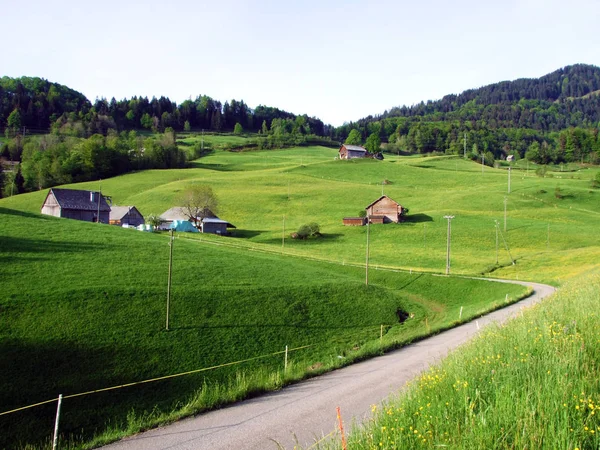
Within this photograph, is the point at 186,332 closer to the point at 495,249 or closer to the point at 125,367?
the point at 125,367

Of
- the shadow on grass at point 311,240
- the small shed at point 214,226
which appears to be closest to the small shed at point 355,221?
the shadow on grass at point 311,240

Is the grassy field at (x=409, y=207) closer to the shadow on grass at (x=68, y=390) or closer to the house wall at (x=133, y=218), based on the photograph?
the house wall at (x=133, y=218)

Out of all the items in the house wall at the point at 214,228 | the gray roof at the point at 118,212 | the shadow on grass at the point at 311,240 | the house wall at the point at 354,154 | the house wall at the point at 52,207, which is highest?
the house wall at the point at 354,154

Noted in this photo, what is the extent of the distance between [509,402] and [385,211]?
88633 mm

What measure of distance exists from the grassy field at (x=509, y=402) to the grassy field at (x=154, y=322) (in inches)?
432

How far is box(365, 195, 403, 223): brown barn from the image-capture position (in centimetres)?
9406

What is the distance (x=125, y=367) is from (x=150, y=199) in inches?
3768

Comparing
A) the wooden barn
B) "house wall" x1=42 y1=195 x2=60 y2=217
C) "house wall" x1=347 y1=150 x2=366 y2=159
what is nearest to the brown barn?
"house wall" x1=42 y1=195 x2=60 y2=217

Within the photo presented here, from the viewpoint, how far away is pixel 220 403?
1833cm

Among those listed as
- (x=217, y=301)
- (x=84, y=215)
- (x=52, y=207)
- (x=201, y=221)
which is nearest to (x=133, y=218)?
(x=84, y=215)

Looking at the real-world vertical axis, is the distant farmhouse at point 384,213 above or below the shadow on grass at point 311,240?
above

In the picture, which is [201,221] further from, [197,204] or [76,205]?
[76,205]

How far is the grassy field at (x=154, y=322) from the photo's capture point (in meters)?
20.1

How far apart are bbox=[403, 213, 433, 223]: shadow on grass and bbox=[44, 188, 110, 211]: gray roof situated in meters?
56.5
